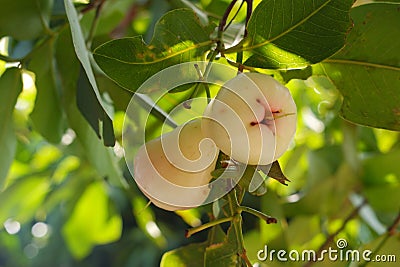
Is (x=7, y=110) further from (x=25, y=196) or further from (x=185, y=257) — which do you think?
(x=25, y=196)

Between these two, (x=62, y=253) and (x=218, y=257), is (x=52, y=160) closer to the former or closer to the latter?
(x=62, y=253)

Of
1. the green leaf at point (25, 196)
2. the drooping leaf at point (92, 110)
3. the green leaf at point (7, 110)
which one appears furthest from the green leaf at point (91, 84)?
the green leaf at point (25, 196)

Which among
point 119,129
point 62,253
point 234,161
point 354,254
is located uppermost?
point 234,161

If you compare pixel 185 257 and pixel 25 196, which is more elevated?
pixel 185 257

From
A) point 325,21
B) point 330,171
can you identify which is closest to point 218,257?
point 325,21

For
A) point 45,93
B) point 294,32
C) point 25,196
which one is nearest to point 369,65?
point 294,32

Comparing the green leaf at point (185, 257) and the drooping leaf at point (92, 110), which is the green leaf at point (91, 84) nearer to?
the drooping leaf at point (92, 110)

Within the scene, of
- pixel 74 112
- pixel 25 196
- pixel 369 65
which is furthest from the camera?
pixel 25 196
